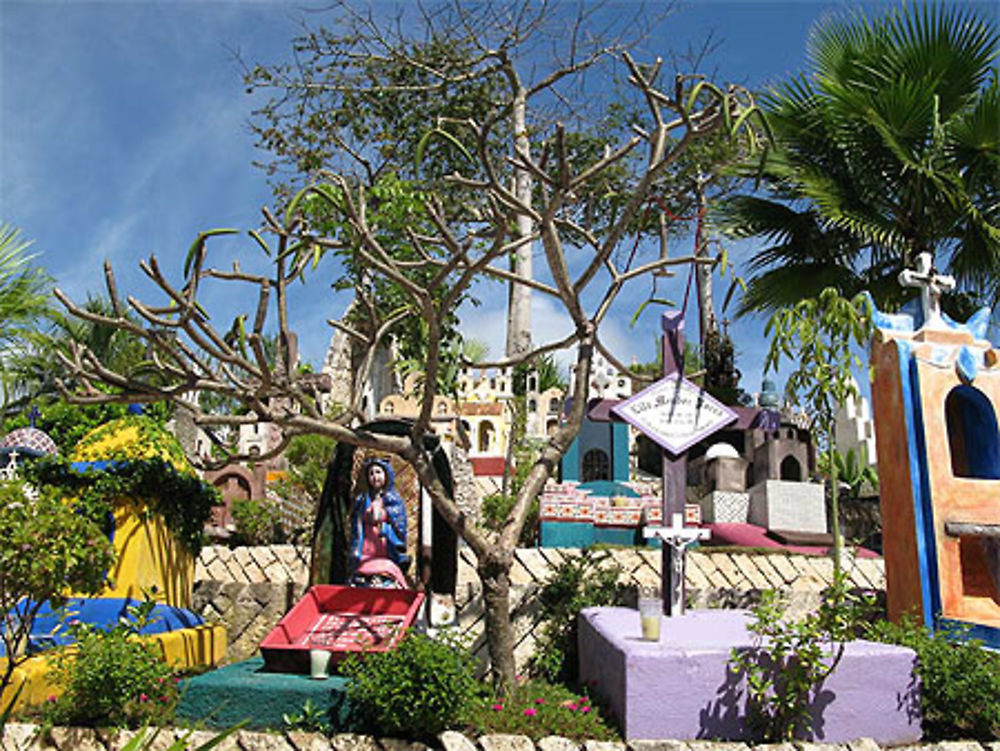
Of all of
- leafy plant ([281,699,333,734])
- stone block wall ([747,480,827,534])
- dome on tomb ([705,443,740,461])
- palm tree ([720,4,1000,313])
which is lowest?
leafy plant ([281,699,333,734])

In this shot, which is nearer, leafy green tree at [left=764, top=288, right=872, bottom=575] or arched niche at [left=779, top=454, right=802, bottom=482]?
leafy green tree at [left=764, top=288, right=872, bottom=575]

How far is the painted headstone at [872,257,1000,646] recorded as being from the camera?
290 inches

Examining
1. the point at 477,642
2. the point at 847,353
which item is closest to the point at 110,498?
the point at 477,642

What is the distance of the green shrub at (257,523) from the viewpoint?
37.6 feet

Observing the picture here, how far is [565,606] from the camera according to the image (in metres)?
7.52

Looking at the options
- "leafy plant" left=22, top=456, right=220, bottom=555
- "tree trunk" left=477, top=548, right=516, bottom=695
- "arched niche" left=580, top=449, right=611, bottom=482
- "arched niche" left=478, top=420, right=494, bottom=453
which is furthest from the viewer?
"arched niche" left=478, top=420, right=494, bottom=453

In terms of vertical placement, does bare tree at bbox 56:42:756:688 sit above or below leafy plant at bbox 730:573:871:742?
above

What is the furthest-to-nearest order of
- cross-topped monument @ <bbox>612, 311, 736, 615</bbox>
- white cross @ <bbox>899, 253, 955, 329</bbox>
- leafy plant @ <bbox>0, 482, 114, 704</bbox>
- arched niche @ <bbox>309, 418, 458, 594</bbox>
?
white cross @ <bbox>899, 253, 955, 329</bbox>, arched niche @ <bbox>309, 418, 458, 594</bbox>, cross-topped monument @ <bbox>612, 311, 736, 615</bbox>, leafy plant @ <bbox>0, 482, 114, 704</bbox>

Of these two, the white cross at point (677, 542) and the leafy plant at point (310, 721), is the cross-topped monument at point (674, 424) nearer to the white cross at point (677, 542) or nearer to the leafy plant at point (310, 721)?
the white cross at point (677, 542)

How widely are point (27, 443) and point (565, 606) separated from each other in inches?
328

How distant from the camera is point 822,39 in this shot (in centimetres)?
1073

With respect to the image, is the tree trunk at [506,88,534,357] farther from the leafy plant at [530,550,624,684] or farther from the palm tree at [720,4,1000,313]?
the leafy plant at [530,550,624,684]

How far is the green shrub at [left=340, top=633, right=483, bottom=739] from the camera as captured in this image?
17.6ft

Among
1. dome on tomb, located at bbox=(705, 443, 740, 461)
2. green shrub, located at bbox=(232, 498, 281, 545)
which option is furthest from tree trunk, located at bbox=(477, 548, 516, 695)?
dome on tomb, located at bbox=(705, 443, 740, 461)
